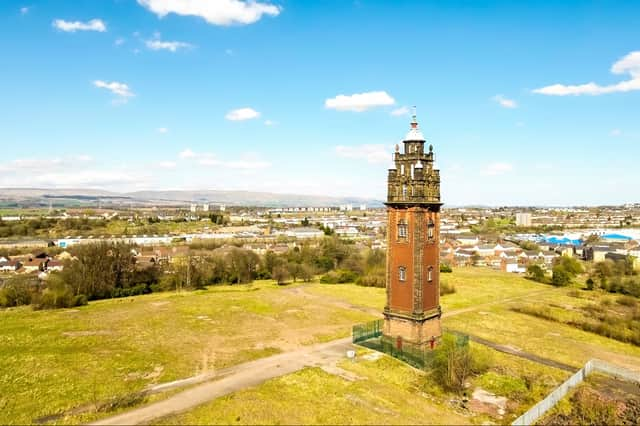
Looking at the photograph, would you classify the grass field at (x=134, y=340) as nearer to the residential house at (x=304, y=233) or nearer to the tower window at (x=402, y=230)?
the tower window at (x=402, y=230)

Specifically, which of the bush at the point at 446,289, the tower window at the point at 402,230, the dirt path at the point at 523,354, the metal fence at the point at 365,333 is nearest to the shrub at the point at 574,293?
the bush at the point at 446,289

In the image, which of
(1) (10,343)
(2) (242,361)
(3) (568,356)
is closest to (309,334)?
(2) (242,361)

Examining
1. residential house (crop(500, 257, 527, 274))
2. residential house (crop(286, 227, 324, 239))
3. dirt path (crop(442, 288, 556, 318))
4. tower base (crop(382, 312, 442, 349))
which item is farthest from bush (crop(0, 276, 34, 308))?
residential house (crop(500, 257, 527, 274))

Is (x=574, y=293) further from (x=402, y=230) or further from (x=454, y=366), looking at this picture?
(x=454, y=366)

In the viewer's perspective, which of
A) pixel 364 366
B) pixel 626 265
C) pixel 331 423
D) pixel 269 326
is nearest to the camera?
pixel 331 423

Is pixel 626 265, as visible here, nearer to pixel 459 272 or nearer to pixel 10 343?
pixel 459 272

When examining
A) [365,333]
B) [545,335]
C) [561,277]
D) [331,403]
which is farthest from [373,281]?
[331,403]
